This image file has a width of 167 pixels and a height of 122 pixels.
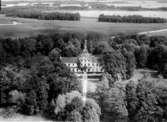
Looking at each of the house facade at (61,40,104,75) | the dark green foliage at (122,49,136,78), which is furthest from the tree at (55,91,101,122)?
the dark green foliage at (122,49,136,78)

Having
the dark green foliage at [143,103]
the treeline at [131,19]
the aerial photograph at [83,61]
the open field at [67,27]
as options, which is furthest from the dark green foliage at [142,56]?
the dark green foliage at [143,103]

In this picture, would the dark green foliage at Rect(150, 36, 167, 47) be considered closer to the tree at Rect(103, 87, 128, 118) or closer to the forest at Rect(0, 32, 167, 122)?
the forest at Rect(0, 32, 167, 122)

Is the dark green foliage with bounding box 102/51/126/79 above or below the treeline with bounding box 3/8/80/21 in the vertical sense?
below

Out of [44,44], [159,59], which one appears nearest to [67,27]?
[44,44]

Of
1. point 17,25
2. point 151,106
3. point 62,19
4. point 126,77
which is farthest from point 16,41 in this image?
point 151,106

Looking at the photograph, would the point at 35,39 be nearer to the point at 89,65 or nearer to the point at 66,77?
the point at 89,65

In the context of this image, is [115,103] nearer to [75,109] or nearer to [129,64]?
[75,109]
